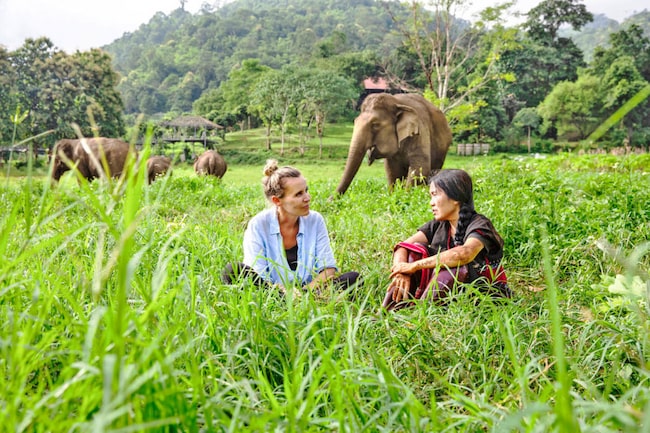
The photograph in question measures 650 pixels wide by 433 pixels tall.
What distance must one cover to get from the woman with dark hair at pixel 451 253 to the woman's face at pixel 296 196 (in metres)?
0.47

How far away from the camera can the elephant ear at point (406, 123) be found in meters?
6.22

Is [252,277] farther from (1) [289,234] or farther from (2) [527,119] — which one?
(2) [527,119]

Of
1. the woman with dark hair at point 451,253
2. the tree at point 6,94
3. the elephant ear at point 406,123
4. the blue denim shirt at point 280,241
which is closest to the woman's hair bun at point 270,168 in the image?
the blue denim shirt at point 280,241

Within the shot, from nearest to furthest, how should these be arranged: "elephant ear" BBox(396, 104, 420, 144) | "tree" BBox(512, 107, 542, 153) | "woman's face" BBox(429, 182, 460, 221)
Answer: "woman's face" BBox(429, 182, 460, 221), "elephant ear" BBox(396, 104, 420, 144), "tree" BBox(512, 107, 542, 153)

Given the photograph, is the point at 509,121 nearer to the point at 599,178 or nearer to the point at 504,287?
the point at 599,178

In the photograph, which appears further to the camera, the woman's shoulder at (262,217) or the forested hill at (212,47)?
the forested hill at (212,47)

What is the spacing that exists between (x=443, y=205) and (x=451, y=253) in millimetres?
238

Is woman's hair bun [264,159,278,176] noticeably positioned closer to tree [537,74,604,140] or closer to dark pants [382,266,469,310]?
dark pants [382,266,469,310]

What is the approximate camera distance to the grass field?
83cm

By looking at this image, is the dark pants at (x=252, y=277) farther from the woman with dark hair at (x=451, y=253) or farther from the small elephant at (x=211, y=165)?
the small elephant at (x=211, y=165)

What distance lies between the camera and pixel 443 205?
2467 mm

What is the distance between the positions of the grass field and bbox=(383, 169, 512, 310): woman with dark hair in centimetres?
12

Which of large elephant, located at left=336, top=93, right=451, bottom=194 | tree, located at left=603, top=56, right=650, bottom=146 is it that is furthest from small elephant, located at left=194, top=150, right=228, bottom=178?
tree, located at left=603, top=56, right=650, bottom=146

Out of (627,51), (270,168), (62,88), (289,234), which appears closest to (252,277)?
(289,234)
